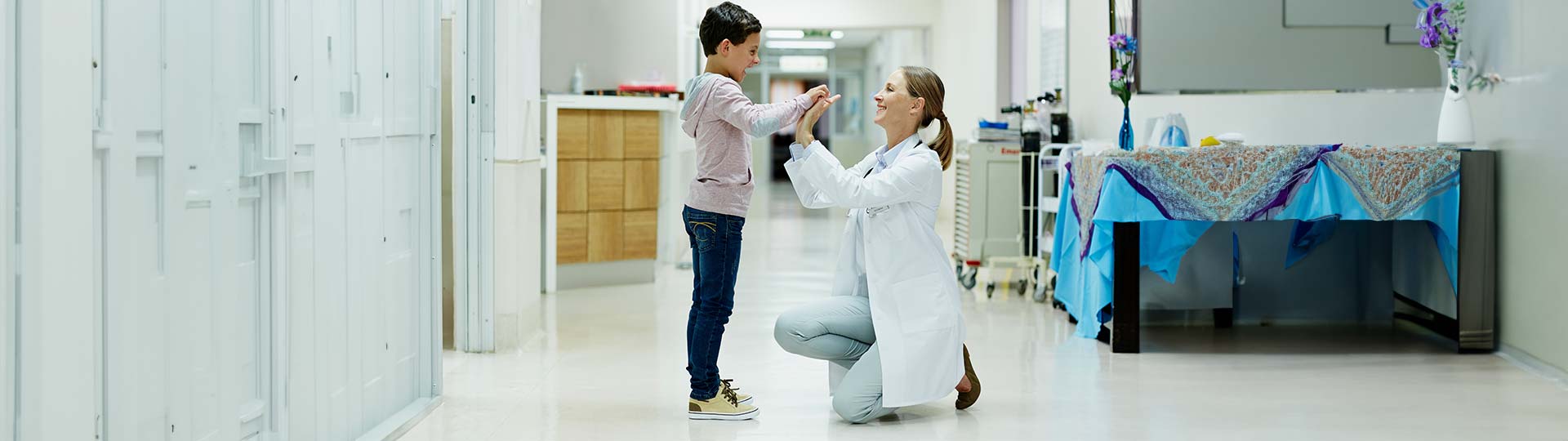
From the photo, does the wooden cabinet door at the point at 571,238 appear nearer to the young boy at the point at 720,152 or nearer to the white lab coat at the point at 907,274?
the young boy at the point at 720,152

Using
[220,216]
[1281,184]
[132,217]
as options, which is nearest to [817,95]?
[220,216]

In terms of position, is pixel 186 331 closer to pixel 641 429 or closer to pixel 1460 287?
pixel 641 429

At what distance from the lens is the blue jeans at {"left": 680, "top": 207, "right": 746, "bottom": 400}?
3.22 meters

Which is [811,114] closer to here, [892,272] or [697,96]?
[697,96]

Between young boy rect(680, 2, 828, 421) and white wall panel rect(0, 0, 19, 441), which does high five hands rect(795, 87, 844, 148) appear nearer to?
young boy rect(680, 2, 828, 421)

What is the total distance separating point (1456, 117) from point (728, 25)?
2.79 meters

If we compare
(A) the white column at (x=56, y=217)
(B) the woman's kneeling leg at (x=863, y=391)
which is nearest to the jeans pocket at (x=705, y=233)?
(B) the woman's kneeling leg at (x=863, y=391)

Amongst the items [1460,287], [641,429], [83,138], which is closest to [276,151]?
[83,138]

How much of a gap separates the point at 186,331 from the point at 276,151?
1.46 feet

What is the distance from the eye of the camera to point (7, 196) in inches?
68.4

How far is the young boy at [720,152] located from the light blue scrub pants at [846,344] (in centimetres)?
19

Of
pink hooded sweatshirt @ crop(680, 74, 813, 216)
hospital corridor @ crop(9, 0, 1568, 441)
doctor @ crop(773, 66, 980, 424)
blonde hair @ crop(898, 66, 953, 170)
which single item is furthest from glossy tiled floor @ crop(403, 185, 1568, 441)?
blonde hair @ crop(898, 66, 953, 170)

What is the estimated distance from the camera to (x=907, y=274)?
3.23m

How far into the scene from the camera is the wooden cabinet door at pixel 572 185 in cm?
639
